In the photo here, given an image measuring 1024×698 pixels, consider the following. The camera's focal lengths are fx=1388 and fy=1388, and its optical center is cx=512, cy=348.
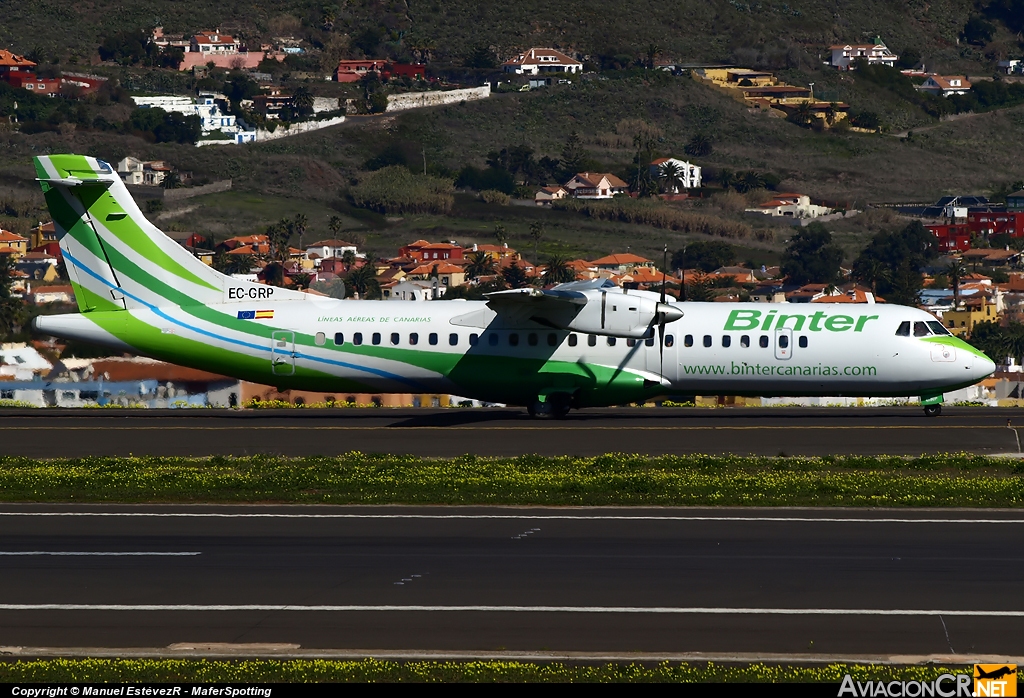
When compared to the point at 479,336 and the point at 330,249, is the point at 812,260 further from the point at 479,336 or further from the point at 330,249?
the point at 479,336

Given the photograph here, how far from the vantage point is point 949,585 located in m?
16.2

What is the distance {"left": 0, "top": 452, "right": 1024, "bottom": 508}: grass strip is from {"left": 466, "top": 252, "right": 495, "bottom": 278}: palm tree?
440 ft

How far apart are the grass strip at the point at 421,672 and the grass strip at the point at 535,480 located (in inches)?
360

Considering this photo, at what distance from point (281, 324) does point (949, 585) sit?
23.1 metres

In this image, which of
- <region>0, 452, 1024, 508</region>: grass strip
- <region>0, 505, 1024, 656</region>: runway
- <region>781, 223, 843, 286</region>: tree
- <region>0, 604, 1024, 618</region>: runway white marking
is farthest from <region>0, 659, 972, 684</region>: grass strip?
<region>781, 223, 843, 286</region>: tree

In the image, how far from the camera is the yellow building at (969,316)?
12238 centimetres

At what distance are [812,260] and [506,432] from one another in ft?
492

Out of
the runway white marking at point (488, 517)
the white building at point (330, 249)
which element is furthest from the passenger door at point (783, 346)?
the white building at point (330, 249)

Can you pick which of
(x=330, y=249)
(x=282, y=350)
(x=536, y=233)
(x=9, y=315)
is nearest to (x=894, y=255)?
(x=536, y=233)

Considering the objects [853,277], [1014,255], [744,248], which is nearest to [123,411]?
[853,277]

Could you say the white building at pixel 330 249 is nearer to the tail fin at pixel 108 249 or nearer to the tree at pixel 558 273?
the tree at pixel 558 273

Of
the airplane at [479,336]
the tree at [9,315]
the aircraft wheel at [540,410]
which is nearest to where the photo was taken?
the airplane at [479,336]

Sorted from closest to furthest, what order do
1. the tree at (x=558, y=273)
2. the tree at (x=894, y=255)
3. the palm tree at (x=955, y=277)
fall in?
the palm tree at (x=955, y=277)
the tree at (x=558, y=273)
the tree at (x=894, y=255)

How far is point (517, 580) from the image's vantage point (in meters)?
16.7
